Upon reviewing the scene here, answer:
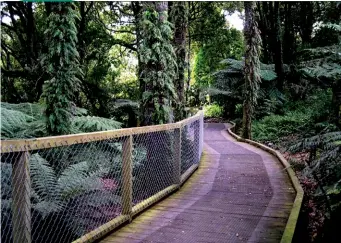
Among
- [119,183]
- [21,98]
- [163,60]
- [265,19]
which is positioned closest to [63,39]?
[119,183]

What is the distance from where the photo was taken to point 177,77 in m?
9.43

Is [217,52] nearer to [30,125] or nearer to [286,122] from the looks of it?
[286,122]

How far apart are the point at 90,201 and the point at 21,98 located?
294 inches

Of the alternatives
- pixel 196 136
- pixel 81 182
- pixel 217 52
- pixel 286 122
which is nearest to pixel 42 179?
pixel 81 182

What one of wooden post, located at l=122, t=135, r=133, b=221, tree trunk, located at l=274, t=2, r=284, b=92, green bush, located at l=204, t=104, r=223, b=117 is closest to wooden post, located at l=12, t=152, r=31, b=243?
wooden post, located at l=122, t=135, r=133, b=221

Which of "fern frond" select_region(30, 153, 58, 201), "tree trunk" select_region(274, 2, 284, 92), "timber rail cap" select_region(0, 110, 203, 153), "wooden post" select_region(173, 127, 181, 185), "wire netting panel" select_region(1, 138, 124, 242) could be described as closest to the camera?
"timber rail cap" select_region(0, 110, 203, 153)

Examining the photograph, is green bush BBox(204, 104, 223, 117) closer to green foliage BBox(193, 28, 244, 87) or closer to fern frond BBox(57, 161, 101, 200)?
green foliage BBox(193, 28, 244, 87)

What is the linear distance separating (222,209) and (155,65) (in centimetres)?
282

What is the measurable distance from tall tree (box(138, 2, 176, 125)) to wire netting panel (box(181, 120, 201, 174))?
61cm

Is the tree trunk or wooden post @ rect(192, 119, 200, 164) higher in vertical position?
the tree trunk

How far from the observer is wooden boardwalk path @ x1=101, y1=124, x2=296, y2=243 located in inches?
160

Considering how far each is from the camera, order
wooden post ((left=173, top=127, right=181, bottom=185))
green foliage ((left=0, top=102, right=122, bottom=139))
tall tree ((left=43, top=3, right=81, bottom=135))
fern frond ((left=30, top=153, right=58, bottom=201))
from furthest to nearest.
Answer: wooden post ((left=173, top=127, right=181, bottom=185)), green foliage ((left=0, top=102, right=122, bottom=139)), tall tree ((left=43, top=3, right=81, bottom=135)), fern frond ((left=30, top=153, right=58, bottom=201))

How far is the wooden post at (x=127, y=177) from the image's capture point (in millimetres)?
4270

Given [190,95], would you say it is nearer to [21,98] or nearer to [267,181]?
[21,98]
